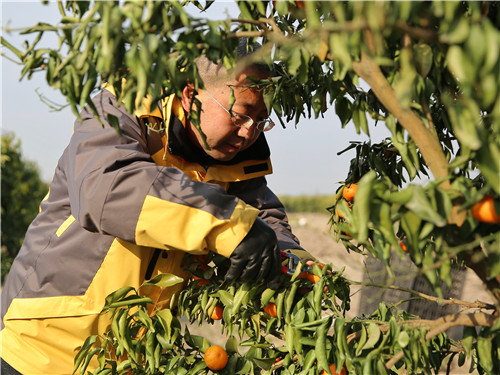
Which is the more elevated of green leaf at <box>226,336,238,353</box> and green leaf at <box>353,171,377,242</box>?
green leaf at <box>353,171,377,242</box>

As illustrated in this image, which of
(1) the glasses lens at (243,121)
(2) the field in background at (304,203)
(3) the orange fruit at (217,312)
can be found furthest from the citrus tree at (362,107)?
(2) the field in background at (304,203)

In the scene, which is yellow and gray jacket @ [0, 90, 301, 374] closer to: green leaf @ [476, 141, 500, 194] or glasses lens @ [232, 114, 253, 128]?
glasses lens @ [232, 114, 253, 128]

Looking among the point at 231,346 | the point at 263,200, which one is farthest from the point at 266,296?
the point at 263,200

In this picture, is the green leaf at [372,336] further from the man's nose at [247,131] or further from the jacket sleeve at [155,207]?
the man's nose at [247,131]

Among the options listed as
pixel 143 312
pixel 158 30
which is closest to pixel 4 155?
pixel 143 312

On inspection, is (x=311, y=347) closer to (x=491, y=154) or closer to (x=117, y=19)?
(x=491, y=154)

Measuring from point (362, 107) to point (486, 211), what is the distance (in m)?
0.41

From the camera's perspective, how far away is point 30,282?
2145mm

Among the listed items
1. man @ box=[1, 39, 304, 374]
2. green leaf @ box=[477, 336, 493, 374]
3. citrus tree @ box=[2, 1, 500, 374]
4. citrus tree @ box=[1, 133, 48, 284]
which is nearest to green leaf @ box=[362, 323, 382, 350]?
citrus tree @ box=[2, 1, 500, 374]

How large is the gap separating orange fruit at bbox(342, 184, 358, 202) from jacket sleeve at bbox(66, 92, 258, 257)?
33 cm

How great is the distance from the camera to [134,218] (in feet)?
5.18

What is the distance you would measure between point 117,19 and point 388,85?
0.57 metres

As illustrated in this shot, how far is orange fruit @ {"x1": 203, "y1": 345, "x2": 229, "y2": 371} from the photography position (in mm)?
1695

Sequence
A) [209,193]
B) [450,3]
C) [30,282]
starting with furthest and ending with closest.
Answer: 1. [30,282]
2. [209,193]
3. [450,3]
